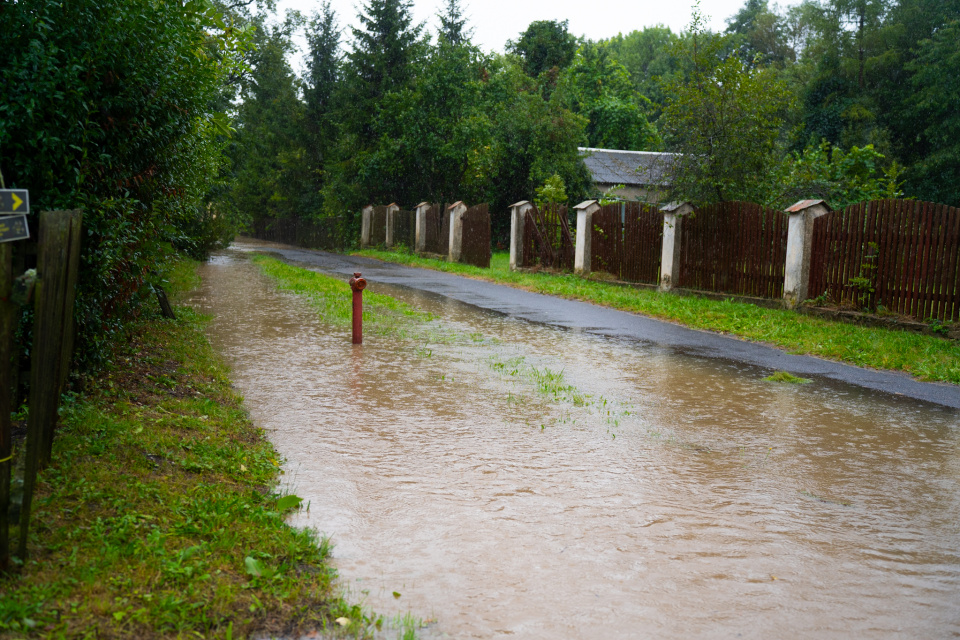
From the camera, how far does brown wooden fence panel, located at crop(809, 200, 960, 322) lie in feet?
44.7

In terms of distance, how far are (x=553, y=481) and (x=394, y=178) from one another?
3513 cm

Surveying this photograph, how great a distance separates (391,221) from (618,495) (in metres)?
33.6

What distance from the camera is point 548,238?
25.7 metres

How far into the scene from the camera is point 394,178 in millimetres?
39812

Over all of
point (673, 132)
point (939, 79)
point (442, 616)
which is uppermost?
point (939, 79)

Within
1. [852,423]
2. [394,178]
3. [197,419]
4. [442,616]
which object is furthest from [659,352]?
[394,178]

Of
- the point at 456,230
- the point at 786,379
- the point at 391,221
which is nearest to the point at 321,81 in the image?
the point at 391,221

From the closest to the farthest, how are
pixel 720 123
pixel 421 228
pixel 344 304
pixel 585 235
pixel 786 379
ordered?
pixel 786 379 < pixel 344 304 < pixel 720 123 < pixel 585 235 < pixel 421 228

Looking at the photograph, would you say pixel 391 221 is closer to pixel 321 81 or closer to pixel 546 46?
pixel 321 81

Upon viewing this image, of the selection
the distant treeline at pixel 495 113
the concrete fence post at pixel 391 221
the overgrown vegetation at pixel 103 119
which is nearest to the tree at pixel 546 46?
the distant treeline at pixel 495 113

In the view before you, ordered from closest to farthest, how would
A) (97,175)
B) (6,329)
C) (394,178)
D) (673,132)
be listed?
(6,329), (97,175), (673,132), (394,178)

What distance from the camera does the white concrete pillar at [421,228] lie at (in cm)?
3494

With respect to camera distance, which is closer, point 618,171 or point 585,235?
point 585,235

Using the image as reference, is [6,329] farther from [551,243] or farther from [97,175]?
[551,243]
